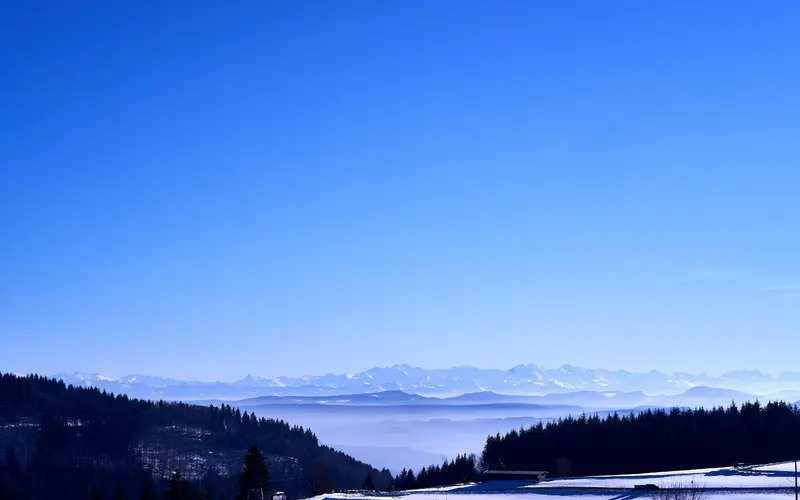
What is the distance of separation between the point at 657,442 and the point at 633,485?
46361 mm

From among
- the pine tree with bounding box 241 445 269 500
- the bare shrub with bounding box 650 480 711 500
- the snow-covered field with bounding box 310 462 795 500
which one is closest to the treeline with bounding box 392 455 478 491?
the snow-covered field with bounding box 310 462 795 500

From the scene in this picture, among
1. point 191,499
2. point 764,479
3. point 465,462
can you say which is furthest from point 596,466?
point 191,499

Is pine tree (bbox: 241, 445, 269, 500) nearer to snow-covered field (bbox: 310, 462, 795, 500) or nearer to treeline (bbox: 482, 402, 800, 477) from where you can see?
snow-covered field (bbox: 310, 462, 795, 500)

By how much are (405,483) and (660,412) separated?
42.0 m

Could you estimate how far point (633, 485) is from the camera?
270ft

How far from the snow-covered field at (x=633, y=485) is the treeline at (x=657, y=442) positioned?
30.4 m

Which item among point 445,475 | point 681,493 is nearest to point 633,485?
point 681,493

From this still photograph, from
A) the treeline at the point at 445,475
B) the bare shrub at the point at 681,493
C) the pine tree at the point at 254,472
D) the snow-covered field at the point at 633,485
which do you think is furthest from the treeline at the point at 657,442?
the pine tree at the point at 254,472

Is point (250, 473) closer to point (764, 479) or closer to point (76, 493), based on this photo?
point (764, 479)

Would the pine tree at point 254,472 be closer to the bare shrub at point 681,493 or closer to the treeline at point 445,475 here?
the bare shrub at point 681,493

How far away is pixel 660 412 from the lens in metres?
135

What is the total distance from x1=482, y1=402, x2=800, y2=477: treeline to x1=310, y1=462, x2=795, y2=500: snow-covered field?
30395mm

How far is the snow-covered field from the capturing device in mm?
71312

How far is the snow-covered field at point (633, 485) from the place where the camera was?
234ft
